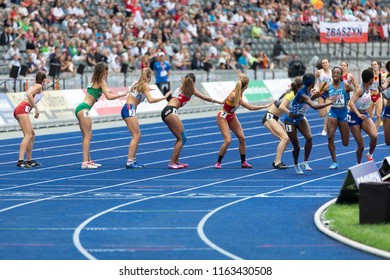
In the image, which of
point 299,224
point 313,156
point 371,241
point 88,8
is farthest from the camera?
point 88,8

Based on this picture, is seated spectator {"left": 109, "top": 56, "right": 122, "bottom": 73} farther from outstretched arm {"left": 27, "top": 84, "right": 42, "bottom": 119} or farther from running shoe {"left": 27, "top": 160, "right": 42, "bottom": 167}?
running shoe {"left": 27, "top": 160, "right": 42, "bottom": 167}

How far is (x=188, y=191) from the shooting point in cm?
1731

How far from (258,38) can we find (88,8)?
25.8 ft

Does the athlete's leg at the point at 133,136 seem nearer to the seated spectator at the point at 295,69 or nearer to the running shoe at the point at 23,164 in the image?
the running shoe at the point at 23,164

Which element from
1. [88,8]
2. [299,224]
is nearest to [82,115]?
[299,224]

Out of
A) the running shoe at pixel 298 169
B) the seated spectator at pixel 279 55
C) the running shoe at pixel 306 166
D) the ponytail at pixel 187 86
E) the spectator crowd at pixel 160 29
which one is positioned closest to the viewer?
the running shoe at pixel 298 169

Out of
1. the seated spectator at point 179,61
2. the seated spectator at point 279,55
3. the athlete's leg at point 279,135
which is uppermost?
the athlete's leg at point 279,135

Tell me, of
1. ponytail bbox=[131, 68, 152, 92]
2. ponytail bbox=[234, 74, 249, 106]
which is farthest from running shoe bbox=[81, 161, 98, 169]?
ponytail bbox=[234, 74, 249, 106]

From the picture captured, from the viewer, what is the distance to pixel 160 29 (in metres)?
40.7

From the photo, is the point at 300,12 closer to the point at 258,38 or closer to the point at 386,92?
the point at 258,38

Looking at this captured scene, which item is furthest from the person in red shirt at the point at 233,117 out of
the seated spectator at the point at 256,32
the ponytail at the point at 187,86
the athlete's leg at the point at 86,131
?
the seated spectator at the point at 256,32

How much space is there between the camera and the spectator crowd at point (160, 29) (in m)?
34.9

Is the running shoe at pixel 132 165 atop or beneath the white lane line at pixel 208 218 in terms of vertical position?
beneath

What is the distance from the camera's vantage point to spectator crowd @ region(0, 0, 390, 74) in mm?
34906
